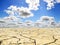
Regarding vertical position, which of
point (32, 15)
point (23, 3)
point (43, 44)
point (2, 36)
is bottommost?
point (43, 44)

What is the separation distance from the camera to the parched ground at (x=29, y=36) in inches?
38.5

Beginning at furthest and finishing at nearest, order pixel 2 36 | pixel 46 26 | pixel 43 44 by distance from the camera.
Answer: pixel 46 26, pixel 2 36, pixel 43 44

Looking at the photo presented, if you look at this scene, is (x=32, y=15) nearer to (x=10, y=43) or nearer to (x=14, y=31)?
(x=14, y=31)

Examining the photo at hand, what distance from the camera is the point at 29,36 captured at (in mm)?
1089

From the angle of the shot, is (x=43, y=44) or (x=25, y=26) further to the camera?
(x=25, y=26)

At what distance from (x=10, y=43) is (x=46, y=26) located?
406mm

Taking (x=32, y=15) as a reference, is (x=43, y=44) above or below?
below

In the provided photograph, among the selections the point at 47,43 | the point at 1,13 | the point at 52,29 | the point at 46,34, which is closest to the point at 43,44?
the point at 47,43

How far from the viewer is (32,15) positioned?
3.84 ft

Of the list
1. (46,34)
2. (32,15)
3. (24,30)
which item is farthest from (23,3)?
(46,34)

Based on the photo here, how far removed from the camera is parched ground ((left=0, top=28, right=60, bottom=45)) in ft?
3.21

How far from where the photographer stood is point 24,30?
1.17m

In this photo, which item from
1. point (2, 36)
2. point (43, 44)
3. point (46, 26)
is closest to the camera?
point (43, 44)

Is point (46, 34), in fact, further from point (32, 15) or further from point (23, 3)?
point (23, 3)
